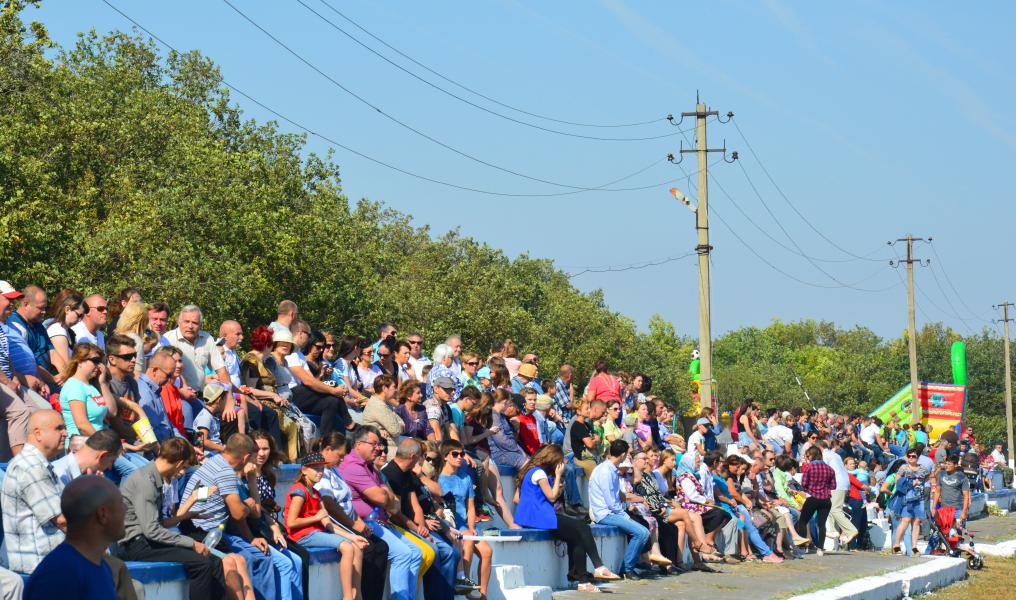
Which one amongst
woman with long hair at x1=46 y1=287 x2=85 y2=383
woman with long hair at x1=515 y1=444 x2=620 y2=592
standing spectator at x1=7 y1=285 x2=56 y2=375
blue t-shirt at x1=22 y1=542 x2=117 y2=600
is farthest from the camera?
woman with long hair at x1=515 y1=444 x2=620 y2=592

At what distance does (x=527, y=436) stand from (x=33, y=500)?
9.82 meters

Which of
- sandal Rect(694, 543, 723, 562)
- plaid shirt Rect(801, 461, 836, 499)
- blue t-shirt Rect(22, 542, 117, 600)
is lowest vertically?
sandal Rect(694, 543, 723, 562)

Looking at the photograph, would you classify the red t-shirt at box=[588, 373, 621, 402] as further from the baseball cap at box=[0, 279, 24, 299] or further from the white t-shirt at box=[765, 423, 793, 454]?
the baseball cap at box=[0, 279, 24, 299]

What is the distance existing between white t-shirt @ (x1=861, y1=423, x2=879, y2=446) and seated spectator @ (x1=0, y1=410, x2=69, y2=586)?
2753 cm

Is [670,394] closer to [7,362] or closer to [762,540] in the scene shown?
[762,540]

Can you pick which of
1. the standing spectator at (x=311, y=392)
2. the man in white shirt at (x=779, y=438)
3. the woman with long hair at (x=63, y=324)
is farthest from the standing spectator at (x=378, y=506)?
the man in white shirt at (x=779, y=438)

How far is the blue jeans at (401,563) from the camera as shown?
11.1 m

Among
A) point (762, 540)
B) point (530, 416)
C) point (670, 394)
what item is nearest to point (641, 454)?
point (530, 416)

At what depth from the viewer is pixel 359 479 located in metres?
11.3

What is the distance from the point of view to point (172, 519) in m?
9.14

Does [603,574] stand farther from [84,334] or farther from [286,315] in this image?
[84,334]

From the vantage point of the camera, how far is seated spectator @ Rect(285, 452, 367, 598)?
34.4 ft

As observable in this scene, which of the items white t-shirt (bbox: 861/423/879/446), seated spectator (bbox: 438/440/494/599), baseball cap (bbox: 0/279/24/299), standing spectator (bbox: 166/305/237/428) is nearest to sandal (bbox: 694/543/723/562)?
seated spectator (bbox: 438/440/494/599)

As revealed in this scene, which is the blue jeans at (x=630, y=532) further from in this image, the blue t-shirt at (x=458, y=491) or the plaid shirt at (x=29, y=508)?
the plaid shirt at (x=29, y=508)
